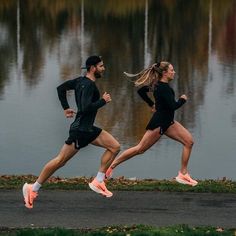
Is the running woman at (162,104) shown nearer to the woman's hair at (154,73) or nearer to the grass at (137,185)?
the woman's hair at (154,73)

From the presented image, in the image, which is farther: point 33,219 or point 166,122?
point 166,122

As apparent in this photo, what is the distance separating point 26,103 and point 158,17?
34.4 metres

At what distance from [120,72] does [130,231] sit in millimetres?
29809

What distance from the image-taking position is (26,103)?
105 feet

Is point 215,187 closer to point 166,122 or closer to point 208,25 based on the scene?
point 166,122

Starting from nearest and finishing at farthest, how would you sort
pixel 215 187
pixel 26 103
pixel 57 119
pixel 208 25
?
1. pixel 215 187
2. pixel 57 119
3. pixel 26 103
4. pixel 208 25

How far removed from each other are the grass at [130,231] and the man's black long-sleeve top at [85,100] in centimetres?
173

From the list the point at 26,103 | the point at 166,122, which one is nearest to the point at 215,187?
the point at 166,122

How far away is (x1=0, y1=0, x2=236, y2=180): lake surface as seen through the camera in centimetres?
2141

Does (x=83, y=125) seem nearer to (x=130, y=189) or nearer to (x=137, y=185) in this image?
(x=130, y=189)

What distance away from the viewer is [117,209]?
1184 cm

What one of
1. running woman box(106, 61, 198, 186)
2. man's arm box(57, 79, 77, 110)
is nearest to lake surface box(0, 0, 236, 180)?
running woman box(106, 61, 198, 186)

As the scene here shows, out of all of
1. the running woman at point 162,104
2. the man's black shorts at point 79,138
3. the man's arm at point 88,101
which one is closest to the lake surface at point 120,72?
the running woman at point 162,104

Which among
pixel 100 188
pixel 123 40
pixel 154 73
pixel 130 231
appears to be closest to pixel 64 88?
pixel 100 188
